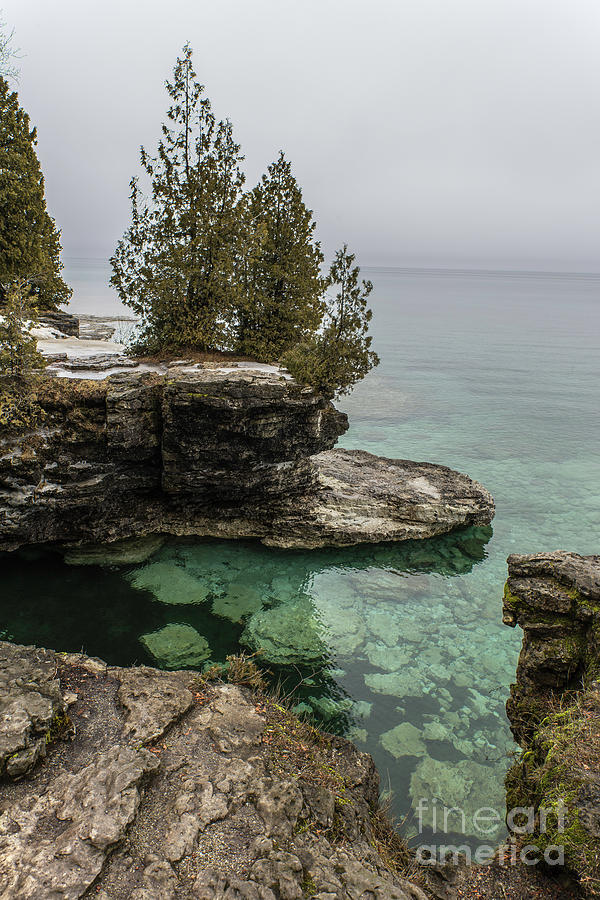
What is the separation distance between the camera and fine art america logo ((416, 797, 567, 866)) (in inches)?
232

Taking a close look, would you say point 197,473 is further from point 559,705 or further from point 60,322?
point 60,322

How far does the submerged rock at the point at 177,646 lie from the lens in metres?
13.5

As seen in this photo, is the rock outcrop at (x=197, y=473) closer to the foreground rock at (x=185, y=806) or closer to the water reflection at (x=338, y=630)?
the water reflection at (x=338, y=630)

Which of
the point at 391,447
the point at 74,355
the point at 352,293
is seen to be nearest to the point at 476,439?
the point at 391,447

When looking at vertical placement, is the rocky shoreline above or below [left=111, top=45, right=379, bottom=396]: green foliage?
below

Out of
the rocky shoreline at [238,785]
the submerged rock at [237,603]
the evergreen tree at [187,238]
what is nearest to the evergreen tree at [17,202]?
the evergreen tree at [187,238]

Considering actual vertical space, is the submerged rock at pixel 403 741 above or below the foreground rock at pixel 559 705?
below

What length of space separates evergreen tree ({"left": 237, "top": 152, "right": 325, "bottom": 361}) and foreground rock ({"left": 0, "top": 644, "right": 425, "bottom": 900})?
1389 centimetres

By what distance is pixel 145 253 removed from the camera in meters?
18.4

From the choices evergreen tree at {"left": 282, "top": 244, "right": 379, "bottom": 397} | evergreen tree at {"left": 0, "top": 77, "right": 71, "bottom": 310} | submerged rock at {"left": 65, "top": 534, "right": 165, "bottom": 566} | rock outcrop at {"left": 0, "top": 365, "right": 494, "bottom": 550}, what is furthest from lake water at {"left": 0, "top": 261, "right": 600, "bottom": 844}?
evergreen tree at {"left": 0, "top": 77, "right": 71, "bottom": 310}

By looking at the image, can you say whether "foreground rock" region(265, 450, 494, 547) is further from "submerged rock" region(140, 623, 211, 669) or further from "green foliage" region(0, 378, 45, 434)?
"green foliage" region(0, 378, 45, 434)

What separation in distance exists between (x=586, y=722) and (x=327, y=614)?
398 inches

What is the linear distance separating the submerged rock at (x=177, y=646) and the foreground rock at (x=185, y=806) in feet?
15.7

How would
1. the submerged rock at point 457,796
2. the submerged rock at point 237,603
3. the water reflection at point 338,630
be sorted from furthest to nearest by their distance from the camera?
the submerged rock at point 237,603, the water reflection at point 338,630, the submerged rock at point 457,796
